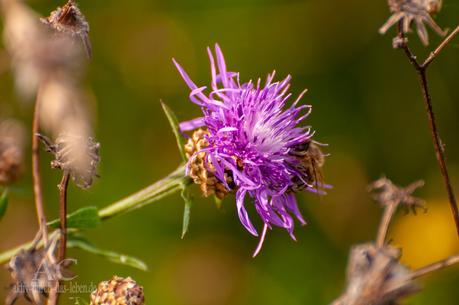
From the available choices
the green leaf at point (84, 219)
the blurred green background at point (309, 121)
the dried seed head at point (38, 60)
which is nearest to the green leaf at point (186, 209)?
the green leaf at point (84, 219)

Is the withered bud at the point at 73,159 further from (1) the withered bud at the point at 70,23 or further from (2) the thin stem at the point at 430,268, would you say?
(2) the thin stem at the point at 430,268

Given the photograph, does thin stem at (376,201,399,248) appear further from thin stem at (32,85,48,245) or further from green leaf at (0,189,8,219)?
green leaf at (0,189,8,219)

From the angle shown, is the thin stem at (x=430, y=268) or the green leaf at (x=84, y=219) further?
the green leaf at (x=84, y=219)

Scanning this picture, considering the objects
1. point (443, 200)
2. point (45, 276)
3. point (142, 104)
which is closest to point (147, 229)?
point (142, 104)

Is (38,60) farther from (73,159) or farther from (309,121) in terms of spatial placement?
(309,121)

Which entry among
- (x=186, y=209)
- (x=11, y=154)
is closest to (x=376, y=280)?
(x=186, y=209)

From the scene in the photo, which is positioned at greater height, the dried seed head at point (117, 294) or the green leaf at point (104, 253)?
the green leaf at point (104, 253)
